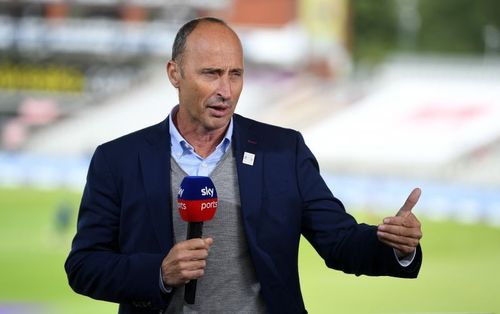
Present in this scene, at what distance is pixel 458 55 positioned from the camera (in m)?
15.3

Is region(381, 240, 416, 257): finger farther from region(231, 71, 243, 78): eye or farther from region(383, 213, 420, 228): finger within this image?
region(231, 71, 243, 78): eye

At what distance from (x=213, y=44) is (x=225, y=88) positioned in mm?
112

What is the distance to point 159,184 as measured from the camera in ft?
8.07

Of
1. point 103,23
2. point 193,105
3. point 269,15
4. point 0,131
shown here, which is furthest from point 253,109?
point 193,105

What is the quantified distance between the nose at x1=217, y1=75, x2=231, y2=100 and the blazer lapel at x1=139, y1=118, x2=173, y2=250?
199mm

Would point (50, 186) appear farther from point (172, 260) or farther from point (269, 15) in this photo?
point (172, 260)

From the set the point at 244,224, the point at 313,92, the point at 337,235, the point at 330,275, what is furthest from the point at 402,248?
the point at 313,92

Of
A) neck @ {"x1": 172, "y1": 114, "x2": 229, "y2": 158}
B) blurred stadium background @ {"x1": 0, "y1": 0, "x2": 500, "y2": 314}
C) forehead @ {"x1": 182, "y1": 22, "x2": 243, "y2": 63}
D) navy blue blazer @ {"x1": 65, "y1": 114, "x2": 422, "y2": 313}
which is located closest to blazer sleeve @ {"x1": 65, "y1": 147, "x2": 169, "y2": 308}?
navy blue blazer @ {"x1": 65, "y1": 114, "x2": 422, "y2": 313}

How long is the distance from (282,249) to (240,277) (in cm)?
12

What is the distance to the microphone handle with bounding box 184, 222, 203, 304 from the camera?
7.32 ft

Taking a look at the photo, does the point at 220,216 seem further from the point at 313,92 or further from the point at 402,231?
the point at 313,92

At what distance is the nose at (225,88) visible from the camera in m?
2.45

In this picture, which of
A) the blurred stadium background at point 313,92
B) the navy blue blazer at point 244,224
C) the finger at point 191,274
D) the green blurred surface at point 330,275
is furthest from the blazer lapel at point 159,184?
the blurred stadium background at point 313,92

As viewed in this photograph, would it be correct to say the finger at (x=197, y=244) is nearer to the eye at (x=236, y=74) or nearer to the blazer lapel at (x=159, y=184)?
the blazer lapel at (x=159, y=184)
